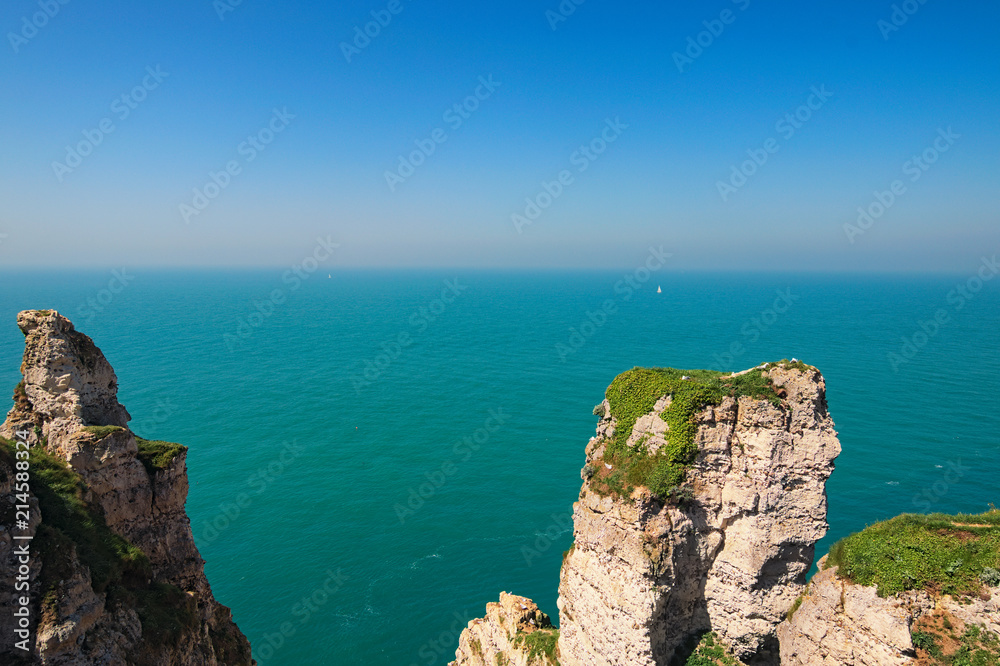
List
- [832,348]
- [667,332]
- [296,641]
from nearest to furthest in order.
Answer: [296,641] → [832,348] → [667,332]

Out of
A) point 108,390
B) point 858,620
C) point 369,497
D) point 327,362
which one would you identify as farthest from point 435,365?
point 858,620

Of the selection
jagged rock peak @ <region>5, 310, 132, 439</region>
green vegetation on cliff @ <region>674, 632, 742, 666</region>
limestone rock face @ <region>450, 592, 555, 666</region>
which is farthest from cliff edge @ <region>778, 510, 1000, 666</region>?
jagged rock peak @ <region>5, 310, 132, 439</region>

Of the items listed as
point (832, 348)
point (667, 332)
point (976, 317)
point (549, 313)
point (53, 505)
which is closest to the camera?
point (53, 505)

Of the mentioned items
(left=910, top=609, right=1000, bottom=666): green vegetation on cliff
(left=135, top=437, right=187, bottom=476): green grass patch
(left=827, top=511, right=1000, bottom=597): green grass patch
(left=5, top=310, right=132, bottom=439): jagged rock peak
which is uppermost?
(left=5, top=310, right=132, bottom=439): jagged rock peak

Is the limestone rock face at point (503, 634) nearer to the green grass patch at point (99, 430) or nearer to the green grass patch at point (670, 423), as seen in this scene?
the green grass patch at point (670, 423)

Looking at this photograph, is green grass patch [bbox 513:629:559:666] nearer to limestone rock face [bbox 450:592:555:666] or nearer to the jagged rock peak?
limestone rock face [bbox 450:592:555:666]

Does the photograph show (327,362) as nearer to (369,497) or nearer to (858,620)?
(369,497)

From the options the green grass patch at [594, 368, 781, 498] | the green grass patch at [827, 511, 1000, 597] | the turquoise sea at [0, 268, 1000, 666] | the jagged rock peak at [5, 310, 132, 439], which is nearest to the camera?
the green grass patch at [827, 511, 1000, 597]
